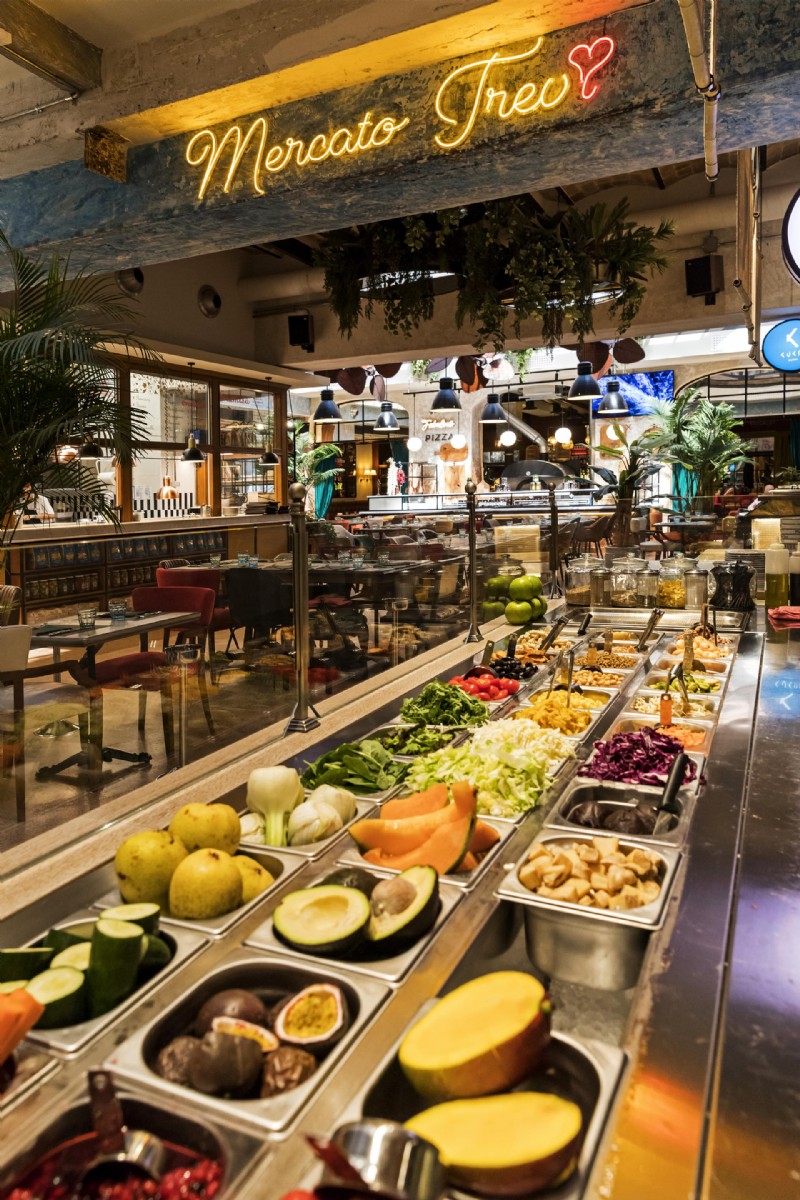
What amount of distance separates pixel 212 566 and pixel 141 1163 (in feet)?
12.3

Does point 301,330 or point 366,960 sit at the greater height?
point 301,330

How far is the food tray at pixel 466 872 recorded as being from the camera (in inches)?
52.4

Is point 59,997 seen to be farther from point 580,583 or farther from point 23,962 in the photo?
point 580,583

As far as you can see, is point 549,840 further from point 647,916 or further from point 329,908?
point 329,908

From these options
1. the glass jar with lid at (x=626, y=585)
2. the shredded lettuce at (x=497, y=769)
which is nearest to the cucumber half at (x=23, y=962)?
the shredded lettuce at (x=497, y=769)

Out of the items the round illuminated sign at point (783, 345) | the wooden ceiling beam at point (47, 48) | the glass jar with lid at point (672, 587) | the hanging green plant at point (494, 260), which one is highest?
the wooden ceiling beam at point (47, 48)

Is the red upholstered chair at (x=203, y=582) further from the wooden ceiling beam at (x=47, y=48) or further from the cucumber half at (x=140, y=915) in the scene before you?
the cucumber half at (x=140, y=915)

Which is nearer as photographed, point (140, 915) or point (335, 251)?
point (140, 915)

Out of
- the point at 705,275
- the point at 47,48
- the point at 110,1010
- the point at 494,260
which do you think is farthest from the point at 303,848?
the point at 705,275

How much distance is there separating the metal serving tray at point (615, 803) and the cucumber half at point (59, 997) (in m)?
0.88

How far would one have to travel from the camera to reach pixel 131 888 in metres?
1.24

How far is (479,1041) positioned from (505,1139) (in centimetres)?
11

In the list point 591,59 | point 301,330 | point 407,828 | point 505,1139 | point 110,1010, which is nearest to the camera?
point 505,1139

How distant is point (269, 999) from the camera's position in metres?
1.07
